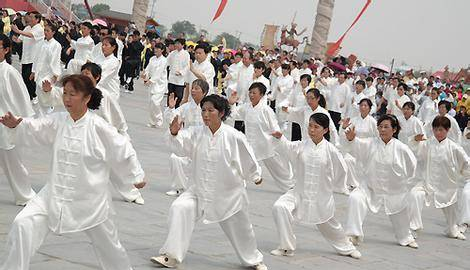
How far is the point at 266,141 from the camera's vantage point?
11.6 metres

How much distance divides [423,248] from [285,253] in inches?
92.1

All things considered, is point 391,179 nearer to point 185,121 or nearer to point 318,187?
point 318,187

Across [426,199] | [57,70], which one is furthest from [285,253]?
[57,70]

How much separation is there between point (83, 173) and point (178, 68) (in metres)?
12.0

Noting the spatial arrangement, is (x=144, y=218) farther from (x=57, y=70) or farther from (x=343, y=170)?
(x=57, y=70)

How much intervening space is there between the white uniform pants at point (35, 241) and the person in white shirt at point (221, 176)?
45.9 inches

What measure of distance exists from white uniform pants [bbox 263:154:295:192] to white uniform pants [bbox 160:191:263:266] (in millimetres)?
4675

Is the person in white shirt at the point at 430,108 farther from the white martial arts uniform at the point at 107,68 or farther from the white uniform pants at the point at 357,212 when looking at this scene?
the white uniform pants at the point at 357,212

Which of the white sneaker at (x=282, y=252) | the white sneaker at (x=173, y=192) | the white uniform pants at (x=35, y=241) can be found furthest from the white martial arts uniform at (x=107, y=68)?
the white uniform pants at (x=35, y=241)

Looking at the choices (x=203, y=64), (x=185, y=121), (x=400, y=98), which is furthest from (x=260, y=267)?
(x=400, y=98)

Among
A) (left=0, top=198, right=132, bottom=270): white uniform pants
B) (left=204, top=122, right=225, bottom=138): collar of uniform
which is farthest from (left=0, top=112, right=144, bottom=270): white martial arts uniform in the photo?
(left=204, top=122, right=225, bottom=138): collar of uniform

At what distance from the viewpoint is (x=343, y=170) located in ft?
25.1

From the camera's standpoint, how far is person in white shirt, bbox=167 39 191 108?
55.6 feet

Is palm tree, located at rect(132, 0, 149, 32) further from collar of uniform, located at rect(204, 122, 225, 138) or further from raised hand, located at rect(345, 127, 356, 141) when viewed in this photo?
collar of uniform, located at rect(204, 122, 225, 138)
